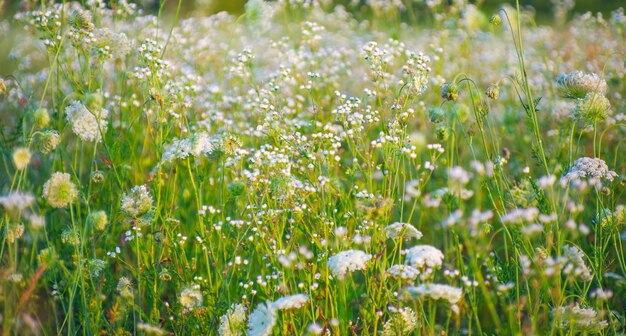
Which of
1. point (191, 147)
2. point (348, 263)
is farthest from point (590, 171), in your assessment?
point (191, 147)

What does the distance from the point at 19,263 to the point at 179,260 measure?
96 cm

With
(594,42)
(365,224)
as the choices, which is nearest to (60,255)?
(365,224)

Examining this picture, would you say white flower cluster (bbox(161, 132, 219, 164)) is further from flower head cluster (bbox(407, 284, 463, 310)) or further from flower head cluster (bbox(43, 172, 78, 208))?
flower head cluster (bbox(407, 284, 463, 310))

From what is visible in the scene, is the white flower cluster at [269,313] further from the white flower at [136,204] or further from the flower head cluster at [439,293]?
the white flower at [136,204]

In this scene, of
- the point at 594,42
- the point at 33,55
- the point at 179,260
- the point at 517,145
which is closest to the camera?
the point at 179,260

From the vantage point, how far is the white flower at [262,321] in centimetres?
198

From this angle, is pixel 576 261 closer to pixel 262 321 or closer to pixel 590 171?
pixel 590 171

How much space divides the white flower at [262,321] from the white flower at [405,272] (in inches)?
16.1

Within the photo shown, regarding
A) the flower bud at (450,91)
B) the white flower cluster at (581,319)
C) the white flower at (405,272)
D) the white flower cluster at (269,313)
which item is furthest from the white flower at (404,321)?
the flower bud at (450,91)

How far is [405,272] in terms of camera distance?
1910 millimetres

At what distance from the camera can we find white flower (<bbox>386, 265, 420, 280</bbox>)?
1.90 m

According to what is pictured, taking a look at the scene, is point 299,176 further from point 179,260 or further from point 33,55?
point 33,55

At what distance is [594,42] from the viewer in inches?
253

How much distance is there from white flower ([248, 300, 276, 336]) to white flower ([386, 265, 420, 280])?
41cm
